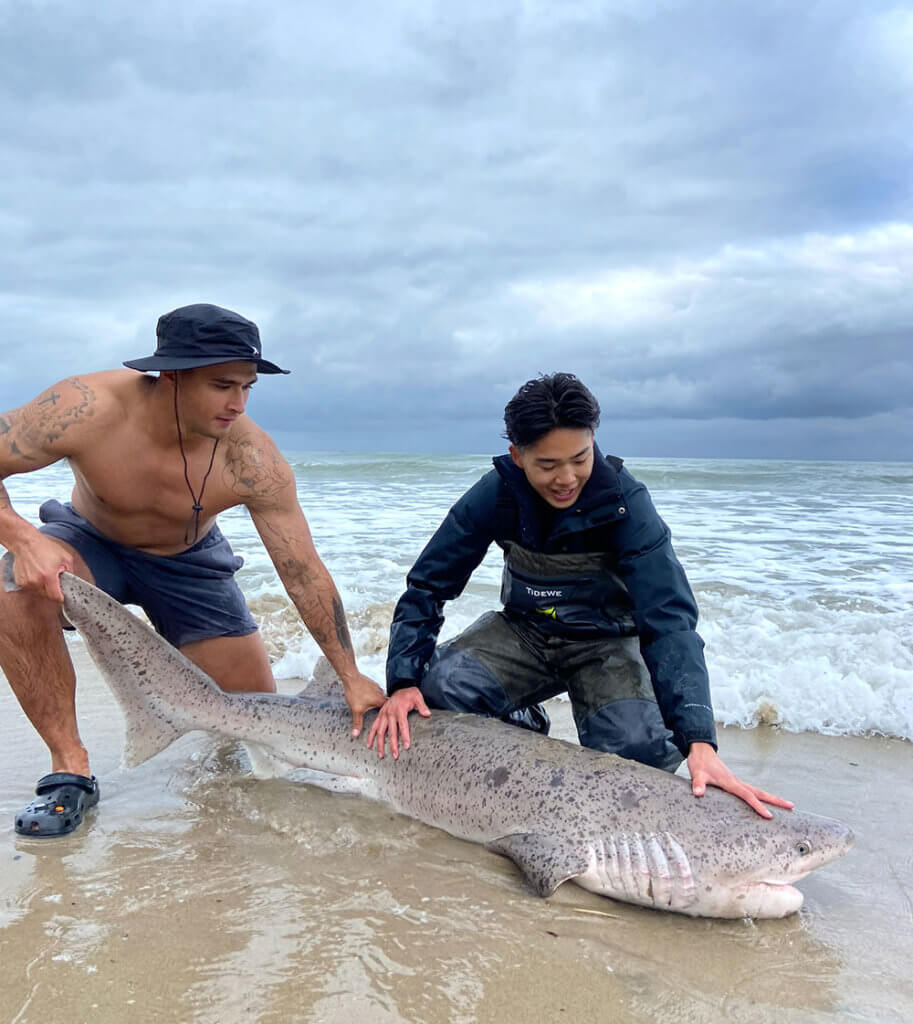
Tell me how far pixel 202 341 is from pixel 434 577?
58.5 inches

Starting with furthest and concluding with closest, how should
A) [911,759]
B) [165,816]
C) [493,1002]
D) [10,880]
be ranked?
[911,759] → [165,816] → [10,880] → [493,1002]

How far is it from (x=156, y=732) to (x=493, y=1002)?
205 cm

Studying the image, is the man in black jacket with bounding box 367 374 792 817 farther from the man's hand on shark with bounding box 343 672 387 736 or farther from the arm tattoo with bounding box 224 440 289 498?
the arm tattoo with bounding box 224 440 289 498

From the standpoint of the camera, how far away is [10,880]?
2.96 metres

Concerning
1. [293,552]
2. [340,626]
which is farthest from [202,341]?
[340,626]

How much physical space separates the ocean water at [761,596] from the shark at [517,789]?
2.37 m

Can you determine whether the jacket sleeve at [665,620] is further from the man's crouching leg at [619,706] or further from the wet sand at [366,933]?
the wet sand at [366,933]

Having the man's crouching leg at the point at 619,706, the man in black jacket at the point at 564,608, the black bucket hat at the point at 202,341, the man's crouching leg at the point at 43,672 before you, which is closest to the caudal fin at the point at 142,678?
the man's crouching leg at the point at 43,672

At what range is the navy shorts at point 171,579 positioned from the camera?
4379mm

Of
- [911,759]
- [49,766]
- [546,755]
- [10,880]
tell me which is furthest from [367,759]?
[911,759]

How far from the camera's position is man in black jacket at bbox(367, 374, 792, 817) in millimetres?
3449

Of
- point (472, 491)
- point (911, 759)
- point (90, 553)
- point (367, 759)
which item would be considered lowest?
point (911, 759)

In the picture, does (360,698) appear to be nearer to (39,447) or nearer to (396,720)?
(396,720)

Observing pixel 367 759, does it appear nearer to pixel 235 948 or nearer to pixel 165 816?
pixel 165 816
